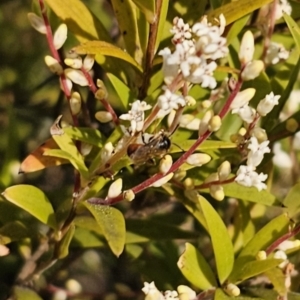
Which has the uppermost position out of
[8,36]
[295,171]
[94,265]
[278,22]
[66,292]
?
[278,22]

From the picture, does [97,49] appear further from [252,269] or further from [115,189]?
[252,269]

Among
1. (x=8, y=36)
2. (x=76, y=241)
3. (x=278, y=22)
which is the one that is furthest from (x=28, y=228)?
(x=8, y=36)

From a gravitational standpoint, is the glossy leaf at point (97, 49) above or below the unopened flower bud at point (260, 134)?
above

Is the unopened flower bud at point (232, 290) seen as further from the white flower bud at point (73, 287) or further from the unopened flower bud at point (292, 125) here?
the white flower bud at point (73, 287)

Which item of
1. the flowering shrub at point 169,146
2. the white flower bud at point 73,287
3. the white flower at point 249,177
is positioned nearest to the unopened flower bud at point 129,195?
the flowering shrub at point 169,146

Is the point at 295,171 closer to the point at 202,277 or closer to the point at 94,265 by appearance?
the point at 202,277
